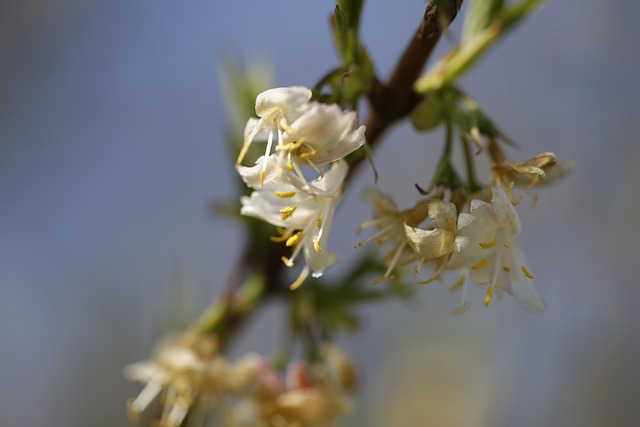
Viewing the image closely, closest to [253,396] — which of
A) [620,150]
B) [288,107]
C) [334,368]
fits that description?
[334,368]

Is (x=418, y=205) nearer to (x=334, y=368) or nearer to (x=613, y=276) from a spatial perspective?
(x=334, y=368)

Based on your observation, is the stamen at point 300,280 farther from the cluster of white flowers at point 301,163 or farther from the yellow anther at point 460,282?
the yellow anther at point 460,282

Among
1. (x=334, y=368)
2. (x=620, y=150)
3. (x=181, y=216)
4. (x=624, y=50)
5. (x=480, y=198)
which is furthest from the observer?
(x=181, y=216)

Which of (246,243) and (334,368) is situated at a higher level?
(246,243)

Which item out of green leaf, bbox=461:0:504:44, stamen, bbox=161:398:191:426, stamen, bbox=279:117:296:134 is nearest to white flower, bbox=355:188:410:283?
stamen, bbox=279:117:296:134

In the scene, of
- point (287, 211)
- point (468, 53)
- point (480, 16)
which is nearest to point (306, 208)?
point (287, 211)

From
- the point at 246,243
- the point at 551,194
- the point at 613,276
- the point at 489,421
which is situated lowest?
the point at 489,421

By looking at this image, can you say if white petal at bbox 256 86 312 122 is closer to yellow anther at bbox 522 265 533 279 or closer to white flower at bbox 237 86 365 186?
white flower at bbox 237 86 365 186
